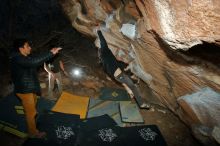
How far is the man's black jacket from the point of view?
16.7ft

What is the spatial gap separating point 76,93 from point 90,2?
3367mm

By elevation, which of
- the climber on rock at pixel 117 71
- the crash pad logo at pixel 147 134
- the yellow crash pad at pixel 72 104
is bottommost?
the crash pad logo at pixel 147 134

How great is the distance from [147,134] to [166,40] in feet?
9.02

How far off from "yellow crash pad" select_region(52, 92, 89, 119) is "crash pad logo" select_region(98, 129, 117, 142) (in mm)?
830

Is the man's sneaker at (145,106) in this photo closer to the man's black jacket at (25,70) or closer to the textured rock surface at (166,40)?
the textured rock surface at (166,40)

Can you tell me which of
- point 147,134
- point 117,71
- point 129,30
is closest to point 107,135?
point 147,134

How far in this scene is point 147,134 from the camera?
6.10 m

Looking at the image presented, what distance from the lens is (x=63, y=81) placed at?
326 inches

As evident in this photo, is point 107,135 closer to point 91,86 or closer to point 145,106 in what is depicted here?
point 145,106

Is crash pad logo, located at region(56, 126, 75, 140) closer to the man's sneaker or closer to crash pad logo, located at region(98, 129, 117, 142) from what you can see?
crash pad logo, located at region(98, 129, 117, 142)

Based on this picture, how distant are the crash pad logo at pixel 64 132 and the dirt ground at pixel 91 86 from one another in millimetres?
895

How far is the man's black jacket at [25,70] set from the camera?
5.08 m

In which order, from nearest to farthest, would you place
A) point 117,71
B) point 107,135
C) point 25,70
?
point 25,70 → point 107,135 → point 117,71

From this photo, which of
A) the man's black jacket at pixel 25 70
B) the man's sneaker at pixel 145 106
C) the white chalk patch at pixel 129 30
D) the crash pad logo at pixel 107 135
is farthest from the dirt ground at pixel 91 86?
the white chalk patch at pixel 129 30
